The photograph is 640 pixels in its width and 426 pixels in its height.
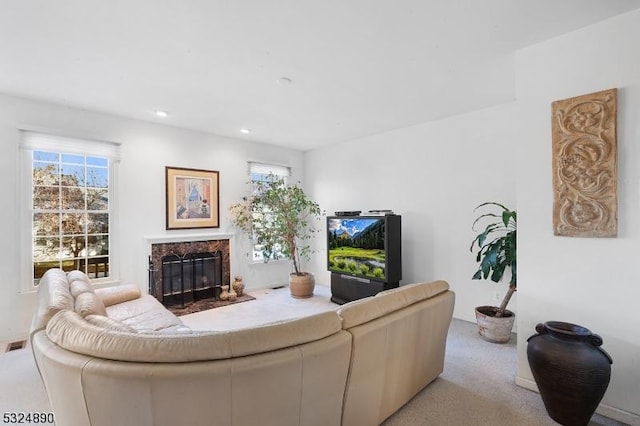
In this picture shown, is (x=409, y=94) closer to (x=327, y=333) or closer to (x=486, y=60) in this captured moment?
(x=486, y=60)

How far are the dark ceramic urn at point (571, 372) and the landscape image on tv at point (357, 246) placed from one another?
7.54 feet

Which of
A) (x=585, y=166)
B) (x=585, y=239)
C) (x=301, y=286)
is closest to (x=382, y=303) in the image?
(x=585, y=239)

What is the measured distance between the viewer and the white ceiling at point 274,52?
193cm

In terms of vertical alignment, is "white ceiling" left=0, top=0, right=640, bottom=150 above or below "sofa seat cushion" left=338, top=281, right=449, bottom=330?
above

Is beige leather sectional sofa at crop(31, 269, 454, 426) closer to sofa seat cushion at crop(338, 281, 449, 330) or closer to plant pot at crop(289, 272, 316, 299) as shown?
sofa seat cushion at crop(338, 281, 449, 330)

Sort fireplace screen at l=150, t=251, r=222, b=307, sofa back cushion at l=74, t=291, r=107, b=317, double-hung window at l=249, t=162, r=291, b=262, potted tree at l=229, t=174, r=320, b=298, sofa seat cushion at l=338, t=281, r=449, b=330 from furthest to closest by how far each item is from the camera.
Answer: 1. double-hung window at l=249, t=162, r=291, b=262
2. potted tree at l=229, t=174, r=320, b=298
3. fireplace screen at l=150, t=251, r=222, b=307
4. sofa back cushion at l=74, t=291, r=107, b=317
5. sofa seat cushion at l=338, t=281, r=449, b=330

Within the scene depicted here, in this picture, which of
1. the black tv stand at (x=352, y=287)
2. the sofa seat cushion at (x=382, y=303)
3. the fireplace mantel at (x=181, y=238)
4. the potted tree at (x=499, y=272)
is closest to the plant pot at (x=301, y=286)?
the black tv stand at (x=352, y=287)

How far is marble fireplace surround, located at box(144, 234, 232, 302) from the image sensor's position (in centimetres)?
424

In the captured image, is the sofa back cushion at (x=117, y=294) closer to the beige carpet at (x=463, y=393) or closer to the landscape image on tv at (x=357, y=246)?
the beige carpet at (x=463, y=393)

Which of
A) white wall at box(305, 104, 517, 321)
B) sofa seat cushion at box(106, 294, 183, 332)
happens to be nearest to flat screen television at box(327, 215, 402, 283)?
white wall at box(305, 104, 517, 321)

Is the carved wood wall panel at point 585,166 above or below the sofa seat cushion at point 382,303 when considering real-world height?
above

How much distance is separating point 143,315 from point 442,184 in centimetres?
382

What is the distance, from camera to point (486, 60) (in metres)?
2.60

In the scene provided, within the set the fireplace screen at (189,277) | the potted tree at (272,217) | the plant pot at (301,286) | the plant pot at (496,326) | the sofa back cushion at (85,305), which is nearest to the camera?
the sofa back cushion at (85,305)
